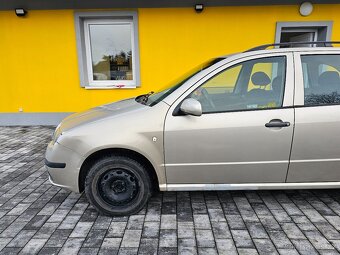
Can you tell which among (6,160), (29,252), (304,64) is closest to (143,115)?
(29,252)

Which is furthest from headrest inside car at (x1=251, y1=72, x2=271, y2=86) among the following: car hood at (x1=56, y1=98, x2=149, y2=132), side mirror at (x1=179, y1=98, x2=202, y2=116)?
car hood at (x1=56, y1=98, x2=149, y2=132)

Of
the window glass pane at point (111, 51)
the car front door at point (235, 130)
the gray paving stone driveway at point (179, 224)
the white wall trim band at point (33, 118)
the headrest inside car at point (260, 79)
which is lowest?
the gray paving stone driveway at point (179, 224)

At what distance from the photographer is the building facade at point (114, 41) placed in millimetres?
6359

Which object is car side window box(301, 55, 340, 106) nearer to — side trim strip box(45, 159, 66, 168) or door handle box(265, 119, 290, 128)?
door handle box(265, 119, 290, 128)

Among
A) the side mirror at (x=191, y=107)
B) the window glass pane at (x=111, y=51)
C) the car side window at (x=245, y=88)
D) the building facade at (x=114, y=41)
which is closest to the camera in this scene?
the side mirror at (x=191, y=107)

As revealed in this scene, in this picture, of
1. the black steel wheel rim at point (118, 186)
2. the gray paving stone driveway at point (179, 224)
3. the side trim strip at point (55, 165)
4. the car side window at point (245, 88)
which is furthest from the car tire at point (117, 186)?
the car side window at point (245, 88)

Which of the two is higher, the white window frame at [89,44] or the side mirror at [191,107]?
the white window frame at [89,44]

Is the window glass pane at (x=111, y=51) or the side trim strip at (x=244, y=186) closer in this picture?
the side trim strip at (x=244, y=186)

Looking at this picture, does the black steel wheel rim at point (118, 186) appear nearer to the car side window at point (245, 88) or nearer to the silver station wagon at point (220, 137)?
the silver station wagon at point (220, 137)

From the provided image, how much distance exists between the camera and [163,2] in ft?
20.6

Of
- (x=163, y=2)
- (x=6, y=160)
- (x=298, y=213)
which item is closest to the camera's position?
(x=298, y=213)

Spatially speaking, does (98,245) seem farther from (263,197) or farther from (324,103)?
(324,103)

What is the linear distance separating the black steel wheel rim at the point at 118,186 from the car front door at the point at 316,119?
5.68ft

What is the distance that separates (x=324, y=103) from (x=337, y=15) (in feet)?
15.8
